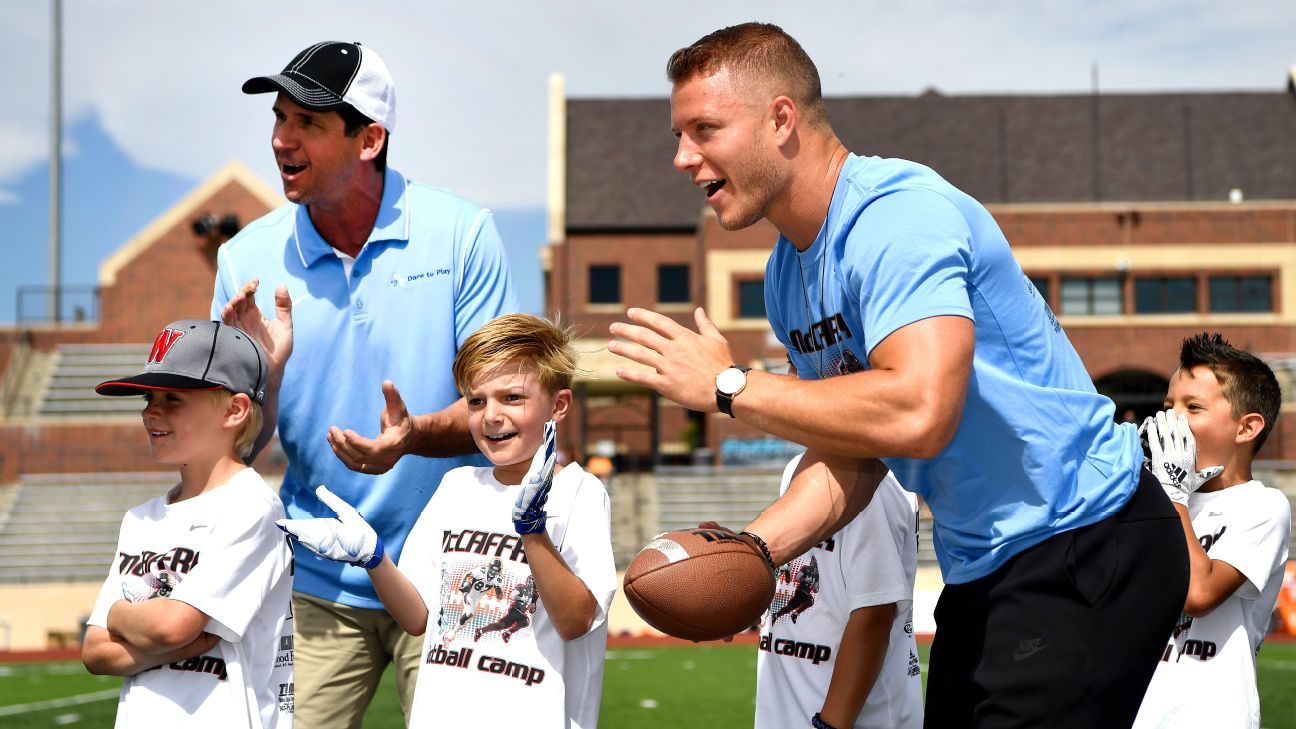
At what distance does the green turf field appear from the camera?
36.6ft

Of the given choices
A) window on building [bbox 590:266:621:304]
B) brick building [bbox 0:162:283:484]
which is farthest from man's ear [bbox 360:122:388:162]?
window on building [bbox 590:266:621:304]

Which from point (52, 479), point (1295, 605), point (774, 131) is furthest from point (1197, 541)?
point (52, 479)

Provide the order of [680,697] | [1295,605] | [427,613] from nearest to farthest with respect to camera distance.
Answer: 1. [427,613]
2. [680,697]
3. [1295,605]

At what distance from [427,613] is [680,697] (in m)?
9.36

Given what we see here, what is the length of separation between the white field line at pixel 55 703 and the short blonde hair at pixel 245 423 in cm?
926

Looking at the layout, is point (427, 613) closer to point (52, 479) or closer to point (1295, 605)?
point (1295, 605)

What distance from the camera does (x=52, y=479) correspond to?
102 ft

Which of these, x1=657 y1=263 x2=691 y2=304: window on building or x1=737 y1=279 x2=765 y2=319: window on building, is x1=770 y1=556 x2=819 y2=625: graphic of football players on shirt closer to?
x1=737 y1=279 x2=765 y2=319: window on building

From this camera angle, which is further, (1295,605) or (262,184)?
(262,184)

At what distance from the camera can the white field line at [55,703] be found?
470 inches

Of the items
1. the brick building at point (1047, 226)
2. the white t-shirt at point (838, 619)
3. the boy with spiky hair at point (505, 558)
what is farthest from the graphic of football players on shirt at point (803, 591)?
the brick building at point (1047, 226)

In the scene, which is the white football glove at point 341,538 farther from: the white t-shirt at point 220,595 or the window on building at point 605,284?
the window on building at point 605,284

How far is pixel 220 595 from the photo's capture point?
11.6 ft

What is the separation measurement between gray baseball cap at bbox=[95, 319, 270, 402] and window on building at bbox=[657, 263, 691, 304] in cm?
4032
